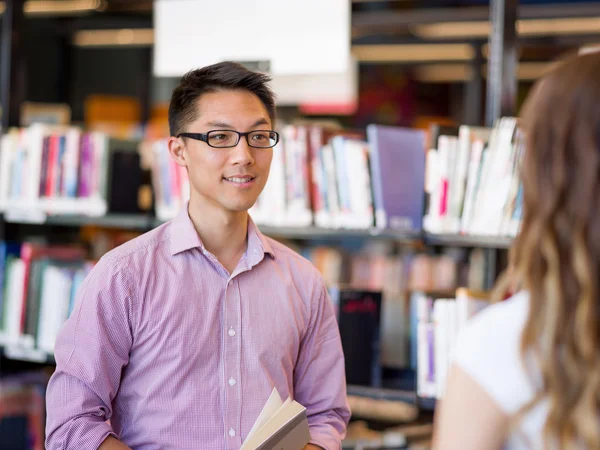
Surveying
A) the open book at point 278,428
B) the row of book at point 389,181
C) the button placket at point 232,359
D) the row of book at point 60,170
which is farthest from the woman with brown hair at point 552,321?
the row of book at point 60,170

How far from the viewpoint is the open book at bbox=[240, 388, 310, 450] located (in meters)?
1.59

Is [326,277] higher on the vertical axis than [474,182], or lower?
lower

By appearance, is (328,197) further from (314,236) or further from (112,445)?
(112,445)

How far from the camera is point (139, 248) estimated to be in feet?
6.12

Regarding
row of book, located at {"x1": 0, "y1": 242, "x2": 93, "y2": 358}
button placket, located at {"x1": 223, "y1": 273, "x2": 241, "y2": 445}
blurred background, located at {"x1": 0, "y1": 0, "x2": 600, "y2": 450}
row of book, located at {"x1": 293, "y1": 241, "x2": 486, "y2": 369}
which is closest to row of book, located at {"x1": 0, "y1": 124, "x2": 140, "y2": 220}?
blurred background, located at {"x1": 0, "y1": 0, "x2": 600, "y2": 450}

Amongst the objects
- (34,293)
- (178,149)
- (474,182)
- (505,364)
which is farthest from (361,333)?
(505,364)

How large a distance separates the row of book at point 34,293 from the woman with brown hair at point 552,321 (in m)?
2.42

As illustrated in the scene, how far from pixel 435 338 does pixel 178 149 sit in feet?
3.82

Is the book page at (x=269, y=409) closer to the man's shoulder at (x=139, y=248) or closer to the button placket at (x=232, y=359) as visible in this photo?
the button placket at (x=232, y=359)

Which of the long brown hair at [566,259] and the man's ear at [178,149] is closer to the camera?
the long brown hair at [566,259]

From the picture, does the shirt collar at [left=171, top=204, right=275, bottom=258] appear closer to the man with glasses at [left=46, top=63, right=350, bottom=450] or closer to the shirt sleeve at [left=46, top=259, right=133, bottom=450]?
the man with glasses at [left=46, top=63, right=350, bottom=450]

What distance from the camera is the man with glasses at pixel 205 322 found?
1.76 meters

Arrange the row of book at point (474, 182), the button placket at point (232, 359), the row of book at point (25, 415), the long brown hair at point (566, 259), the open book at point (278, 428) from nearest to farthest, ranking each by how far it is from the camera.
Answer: the long brown hair at point (566, 259) < the open book at point (278, 428) < the button placket at point (232, 359) < the row of book at point (474, 182) < the row of book at point (25, 415)

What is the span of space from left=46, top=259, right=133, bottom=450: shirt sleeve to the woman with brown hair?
0.93 metres
